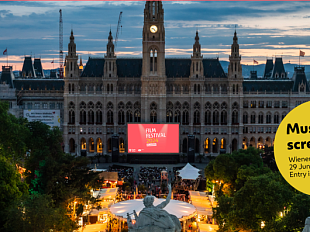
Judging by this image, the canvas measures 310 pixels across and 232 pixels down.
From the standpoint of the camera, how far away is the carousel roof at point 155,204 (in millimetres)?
55125

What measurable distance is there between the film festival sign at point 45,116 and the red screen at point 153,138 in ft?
73.3

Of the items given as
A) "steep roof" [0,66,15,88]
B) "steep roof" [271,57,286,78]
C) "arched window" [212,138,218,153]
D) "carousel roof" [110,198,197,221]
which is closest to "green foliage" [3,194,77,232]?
"carousel roof" [110,198,197,221]

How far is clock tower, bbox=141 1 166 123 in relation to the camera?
113688 millimetres

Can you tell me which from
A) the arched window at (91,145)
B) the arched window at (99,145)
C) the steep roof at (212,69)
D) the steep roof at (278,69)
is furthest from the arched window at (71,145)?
the steep roof at (278,69)

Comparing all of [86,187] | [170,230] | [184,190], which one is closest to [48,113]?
[184,190]

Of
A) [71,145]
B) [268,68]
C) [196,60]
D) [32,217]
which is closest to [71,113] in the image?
[71,145]

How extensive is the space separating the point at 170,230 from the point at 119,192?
54.0 metres

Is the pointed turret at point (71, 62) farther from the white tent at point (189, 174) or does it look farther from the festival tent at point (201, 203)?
the festival tent at point (201, 203)

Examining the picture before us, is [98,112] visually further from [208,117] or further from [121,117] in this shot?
[208,117]

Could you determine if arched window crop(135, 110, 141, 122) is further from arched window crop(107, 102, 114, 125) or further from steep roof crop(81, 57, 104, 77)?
steep roof crop(81, 57, 104, 77)

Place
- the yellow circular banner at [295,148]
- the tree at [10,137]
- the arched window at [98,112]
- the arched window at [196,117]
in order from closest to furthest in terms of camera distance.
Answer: the yellow circular banner at [295,148] → the tree at [10,137] → the arched window at [98,112] → the arched window at [196,117]

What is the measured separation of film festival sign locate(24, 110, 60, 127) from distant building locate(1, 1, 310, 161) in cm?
512

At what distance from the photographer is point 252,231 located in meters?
45.5

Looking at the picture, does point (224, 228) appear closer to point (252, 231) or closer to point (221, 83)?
point (252, 231)
